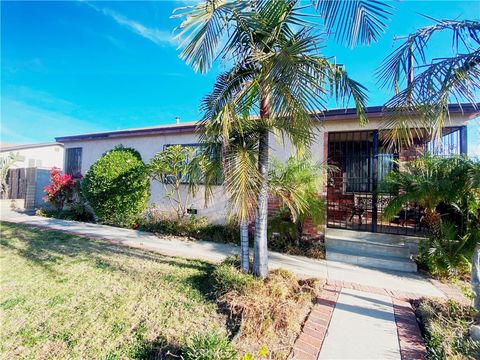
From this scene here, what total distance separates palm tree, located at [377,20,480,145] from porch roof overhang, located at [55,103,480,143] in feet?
0.79

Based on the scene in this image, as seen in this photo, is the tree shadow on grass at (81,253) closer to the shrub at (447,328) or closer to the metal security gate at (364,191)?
the shrub at (447,328)

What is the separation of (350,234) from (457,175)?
2900 mm

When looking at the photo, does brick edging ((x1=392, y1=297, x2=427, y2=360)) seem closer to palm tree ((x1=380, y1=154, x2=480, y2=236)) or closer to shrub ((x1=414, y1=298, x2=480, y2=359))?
shrub ((x1=414, y1=298, x2=480, y2=359))

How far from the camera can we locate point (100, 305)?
353 cm

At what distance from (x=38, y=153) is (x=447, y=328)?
1004 inches

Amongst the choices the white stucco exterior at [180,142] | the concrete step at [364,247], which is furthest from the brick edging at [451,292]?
the white stucco exterior at [180,142]

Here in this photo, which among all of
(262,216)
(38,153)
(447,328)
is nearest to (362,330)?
(447,328)

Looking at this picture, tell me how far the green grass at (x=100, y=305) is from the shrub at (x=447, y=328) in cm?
258

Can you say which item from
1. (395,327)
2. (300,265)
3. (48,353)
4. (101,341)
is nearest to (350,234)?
(300,265)

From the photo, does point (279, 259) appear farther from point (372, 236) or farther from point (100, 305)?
point (100, 305)

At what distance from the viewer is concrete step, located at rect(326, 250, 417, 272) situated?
5449 mm

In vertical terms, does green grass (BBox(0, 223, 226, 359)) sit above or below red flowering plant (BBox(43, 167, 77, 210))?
below

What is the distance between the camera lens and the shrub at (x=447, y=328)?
2576 millimetres

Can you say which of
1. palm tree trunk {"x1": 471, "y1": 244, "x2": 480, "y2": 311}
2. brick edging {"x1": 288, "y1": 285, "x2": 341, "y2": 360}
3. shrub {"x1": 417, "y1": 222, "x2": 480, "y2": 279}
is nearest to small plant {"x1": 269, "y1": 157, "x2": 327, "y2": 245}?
brick edging {"x1": 288, "y1": 285, "x2": 341, "y2": 360}
